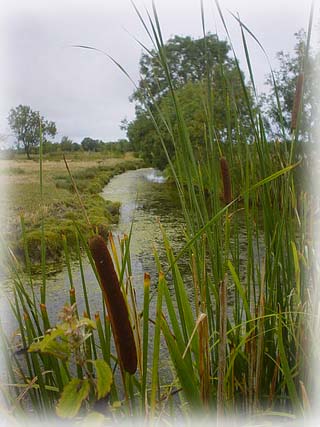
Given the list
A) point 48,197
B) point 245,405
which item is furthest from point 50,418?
point 48,197

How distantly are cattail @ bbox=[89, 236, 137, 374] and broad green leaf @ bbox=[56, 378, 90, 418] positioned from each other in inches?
1.6

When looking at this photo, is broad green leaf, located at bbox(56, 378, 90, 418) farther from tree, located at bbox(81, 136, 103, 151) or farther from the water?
the water

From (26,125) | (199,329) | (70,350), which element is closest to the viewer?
(70,350)

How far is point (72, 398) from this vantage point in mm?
347

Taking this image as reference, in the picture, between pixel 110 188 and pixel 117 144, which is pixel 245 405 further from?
pixel 110 188

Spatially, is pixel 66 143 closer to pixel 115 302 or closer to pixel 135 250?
pixel 115 302

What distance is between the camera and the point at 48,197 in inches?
116

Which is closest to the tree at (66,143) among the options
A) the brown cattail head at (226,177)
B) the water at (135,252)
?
the brown cattail head at (226,177)

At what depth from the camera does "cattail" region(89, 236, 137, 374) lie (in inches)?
13.2

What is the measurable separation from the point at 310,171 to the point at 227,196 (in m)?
0.46

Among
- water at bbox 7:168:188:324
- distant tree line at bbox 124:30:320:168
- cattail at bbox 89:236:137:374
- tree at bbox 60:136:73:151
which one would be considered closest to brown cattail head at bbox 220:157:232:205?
distant tree line at bbox 124:30:320:168

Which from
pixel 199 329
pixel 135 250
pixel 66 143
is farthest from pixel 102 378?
pixel 135 250

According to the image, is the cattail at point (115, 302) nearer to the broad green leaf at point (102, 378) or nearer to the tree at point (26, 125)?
the broad green leaf at point (102, 378)

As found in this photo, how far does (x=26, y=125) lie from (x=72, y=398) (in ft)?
1.95
